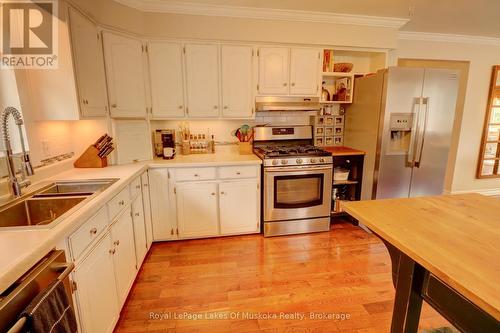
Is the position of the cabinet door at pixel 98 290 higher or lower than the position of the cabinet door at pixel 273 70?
lower

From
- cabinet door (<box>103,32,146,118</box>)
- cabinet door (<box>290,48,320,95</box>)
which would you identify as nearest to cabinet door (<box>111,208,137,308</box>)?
cabinet door (<box>103,32,146,118</box>)

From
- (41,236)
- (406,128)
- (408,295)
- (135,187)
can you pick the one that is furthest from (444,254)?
(406,128)

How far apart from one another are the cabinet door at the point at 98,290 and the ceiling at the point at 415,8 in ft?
7.87

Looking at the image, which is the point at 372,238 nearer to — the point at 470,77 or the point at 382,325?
the point at 382,325

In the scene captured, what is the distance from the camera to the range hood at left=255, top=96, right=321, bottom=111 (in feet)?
9.66

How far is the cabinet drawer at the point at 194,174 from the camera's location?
2.60 meters

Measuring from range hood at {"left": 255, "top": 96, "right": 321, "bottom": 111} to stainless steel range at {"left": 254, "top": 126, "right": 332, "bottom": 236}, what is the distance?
→ 0.50 m

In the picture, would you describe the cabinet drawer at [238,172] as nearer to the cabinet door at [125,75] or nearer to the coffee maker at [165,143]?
the coffee maker at [165,143]

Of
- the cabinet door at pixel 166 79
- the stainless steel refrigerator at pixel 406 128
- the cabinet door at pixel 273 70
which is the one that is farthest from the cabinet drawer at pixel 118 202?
the stainless steel refrigerator at pixel 406 128

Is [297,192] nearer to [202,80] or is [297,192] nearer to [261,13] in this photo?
[202,80]

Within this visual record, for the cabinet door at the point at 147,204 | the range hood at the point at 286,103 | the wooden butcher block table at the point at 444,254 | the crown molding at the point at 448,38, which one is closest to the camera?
the wooden butcher block table at the point at 444,254

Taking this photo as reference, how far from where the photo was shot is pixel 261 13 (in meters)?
2.70

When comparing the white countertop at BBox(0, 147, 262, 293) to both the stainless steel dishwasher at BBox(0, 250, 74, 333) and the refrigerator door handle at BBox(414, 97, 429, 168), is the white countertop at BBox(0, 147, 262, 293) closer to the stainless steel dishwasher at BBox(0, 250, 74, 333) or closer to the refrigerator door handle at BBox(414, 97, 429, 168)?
the stainless steel dishwasher at BBox(0, 250, 74, 333)

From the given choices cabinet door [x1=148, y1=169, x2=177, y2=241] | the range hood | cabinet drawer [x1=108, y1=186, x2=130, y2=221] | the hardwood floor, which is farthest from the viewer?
the range hood
